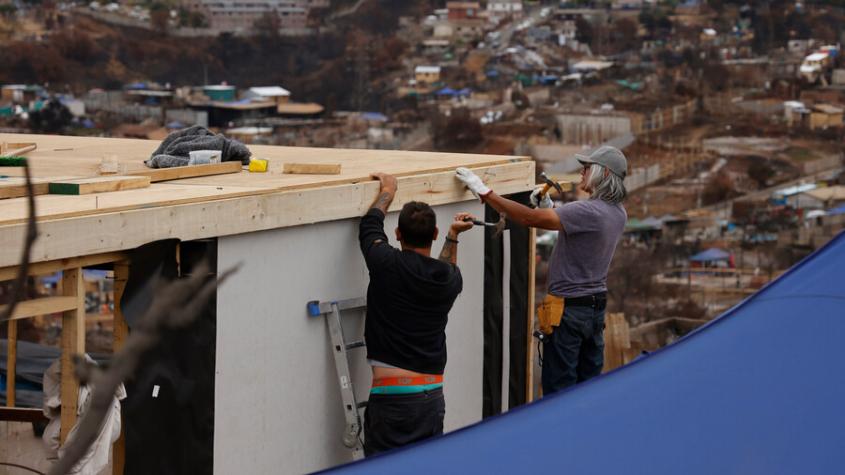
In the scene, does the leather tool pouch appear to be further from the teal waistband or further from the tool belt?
the teal waistband

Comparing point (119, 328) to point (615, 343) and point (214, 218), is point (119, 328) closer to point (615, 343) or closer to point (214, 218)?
point (214, 218)

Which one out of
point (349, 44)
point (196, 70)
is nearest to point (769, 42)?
point (349, 44)

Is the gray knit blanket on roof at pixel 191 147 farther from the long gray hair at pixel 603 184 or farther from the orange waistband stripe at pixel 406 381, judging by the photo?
the long gray hair at pixel 603 184

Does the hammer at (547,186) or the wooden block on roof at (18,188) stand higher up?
the wooden block on roof at (18,188)

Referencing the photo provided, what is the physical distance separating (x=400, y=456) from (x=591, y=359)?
2.30 metres

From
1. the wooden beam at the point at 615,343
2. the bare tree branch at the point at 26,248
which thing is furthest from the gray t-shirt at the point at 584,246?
the bare tree branch at the point at 26,248

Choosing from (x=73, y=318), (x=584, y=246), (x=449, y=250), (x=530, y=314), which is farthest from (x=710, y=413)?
(x=530, y=314)

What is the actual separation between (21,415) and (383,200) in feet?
7.68

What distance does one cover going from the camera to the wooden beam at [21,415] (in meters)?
6.22

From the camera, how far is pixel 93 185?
4.64 metres

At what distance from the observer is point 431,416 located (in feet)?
15.7

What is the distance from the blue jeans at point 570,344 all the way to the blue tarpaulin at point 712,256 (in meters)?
73.9

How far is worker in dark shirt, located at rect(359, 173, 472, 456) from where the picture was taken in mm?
4629

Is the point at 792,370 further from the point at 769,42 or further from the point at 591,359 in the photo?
the point at 769,42
